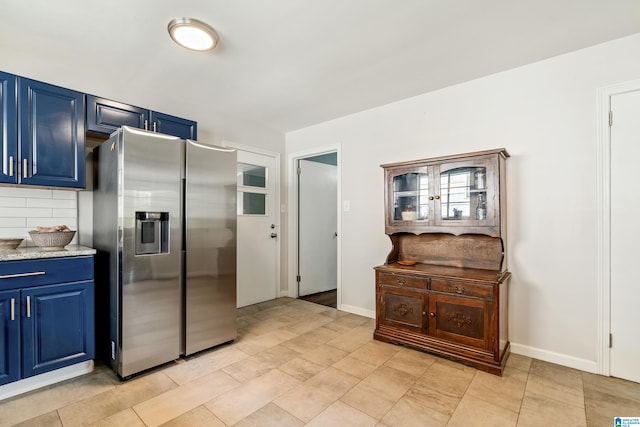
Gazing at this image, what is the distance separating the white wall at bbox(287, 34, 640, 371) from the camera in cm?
228

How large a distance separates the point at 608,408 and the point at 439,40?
2627 mm

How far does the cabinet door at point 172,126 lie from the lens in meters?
2.78

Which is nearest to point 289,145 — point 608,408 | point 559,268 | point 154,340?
point 154,340

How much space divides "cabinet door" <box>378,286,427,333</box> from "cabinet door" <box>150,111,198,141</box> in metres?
2.45

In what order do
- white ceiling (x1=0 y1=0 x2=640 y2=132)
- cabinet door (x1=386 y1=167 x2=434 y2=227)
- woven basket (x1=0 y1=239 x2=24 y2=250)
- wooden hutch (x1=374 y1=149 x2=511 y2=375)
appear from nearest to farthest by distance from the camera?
white ceiling (x1=0 y1=0 x2=640 y2=132)
woven basket (x1=0 y1=239 x2=24 y2=250)
wooden hutch (x1=374 y1=149 x2=511 y2=375)
cabinet door (x1=386 y1=167 x2=434 y2=227)

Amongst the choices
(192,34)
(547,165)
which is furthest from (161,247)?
(547,165)

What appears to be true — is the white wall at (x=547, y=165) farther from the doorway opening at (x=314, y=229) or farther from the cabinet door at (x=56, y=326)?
the cabinet door at (x=56, y=326)

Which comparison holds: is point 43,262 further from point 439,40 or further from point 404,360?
point 439,40

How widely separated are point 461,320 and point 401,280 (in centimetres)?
57

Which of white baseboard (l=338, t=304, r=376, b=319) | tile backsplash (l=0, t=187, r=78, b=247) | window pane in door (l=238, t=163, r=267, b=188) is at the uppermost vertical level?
window pane in door (l=238, t=163, r=267, b=188)

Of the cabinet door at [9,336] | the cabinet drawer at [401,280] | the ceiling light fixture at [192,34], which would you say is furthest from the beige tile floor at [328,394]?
the ceiling light fixture at [192,34]

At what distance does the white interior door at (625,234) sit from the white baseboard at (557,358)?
0.13 meters

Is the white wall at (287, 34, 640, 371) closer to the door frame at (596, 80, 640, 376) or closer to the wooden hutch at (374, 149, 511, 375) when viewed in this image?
the door frame at (596, 80, 640, 376)

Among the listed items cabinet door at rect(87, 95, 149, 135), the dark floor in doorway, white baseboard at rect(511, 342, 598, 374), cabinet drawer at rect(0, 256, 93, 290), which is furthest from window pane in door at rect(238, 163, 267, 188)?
white baseboard at rect(511, 342, 598, 374)
